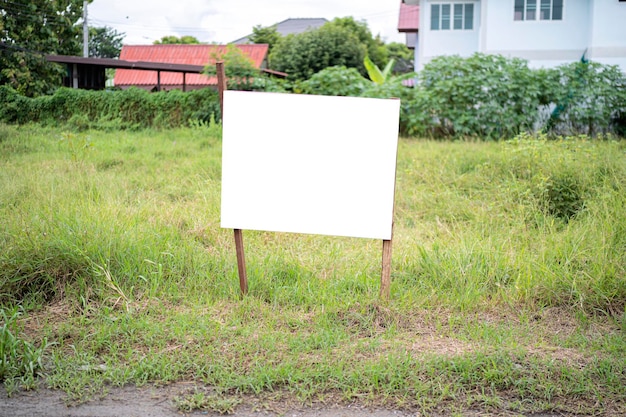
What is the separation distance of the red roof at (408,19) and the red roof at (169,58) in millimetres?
9788

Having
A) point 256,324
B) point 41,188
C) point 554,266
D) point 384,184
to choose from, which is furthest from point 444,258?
point 41,188

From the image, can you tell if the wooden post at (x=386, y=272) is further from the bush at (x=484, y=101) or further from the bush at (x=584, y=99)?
the bush at (x=584, y=99)

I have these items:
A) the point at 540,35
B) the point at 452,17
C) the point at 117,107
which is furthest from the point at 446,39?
the point at 117,107

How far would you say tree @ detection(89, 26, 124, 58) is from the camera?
5306 cm

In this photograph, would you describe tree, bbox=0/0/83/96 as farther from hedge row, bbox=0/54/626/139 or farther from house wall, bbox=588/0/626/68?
house wall, bbox=588/0/626/68

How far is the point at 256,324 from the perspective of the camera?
187 inches

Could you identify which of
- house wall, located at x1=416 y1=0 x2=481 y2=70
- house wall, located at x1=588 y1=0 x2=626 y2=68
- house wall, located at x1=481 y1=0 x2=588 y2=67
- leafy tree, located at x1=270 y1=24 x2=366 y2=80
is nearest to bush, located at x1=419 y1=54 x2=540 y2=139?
house wall, located at x1=588 y1=0 x2=626 y2=68

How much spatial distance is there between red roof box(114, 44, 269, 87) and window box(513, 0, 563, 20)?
19260mm

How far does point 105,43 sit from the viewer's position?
54.0 metres

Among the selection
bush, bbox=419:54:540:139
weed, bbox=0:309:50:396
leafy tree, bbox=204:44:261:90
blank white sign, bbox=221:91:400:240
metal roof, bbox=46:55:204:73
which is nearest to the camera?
weed, bbox=0:309:50:396

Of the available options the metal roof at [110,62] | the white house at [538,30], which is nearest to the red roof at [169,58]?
the metal roof at [110,62]

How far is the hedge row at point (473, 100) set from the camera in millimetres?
15805

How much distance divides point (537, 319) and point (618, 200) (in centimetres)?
252

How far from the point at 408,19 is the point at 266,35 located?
1951 centimetres
